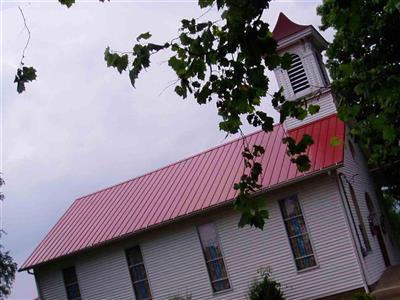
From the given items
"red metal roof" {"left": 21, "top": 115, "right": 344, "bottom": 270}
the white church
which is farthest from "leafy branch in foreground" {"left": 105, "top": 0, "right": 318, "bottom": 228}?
"red metal roof" {"left": 21, "top": 115, "right": 344, "bottom": 270}

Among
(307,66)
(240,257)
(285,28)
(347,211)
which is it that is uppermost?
(285,28)

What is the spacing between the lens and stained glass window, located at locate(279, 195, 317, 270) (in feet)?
56.7

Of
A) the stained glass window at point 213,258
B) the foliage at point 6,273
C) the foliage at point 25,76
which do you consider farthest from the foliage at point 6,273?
the foliage at point 25,76

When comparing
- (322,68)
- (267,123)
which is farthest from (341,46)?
(267,123)

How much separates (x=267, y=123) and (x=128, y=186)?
20.8 m

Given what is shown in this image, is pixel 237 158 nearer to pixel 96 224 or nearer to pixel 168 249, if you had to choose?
pixel 168 249

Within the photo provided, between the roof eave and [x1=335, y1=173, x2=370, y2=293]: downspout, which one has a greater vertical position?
the roof eave

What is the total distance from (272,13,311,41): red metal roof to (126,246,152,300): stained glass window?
9601 mm

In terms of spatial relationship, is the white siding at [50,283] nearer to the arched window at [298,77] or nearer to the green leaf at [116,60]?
the arched window at [298,77]

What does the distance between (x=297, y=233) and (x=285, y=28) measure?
8004 millimetres

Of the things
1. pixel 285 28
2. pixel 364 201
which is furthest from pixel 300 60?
pixel 364 201

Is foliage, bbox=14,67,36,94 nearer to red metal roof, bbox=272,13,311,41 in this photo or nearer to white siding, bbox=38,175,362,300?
white siding, bbox=38,175,362,300

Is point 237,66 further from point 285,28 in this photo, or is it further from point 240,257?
point 285,28

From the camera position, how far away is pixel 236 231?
59.9 ft
